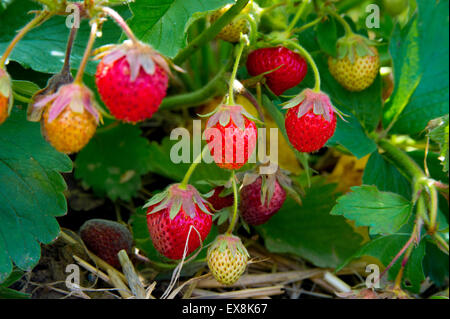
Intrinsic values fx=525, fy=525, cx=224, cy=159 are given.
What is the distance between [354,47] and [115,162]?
696 millimetres

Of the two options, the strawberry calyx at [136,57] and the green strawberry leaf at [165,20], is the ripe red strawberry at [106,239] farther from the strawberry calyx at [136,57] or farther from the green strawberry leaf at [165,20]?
the strawberry calyx at [136,57]

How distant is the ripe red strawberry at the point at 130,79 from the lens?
0.64 meters

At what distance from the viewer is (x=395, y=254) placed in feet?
3.75

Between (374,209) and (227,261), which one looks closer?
(227,261)

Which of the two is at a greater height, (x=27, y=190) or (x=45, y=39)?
(x=45, y=39)

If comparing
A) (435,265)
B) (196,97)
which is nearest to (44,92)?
(196,97)

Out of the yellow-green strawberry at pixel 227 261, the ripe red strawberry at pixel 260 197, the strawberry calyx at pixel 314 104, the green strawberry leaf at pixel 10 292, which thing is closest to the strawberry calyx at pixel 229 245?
the yellow-green strawberry at pixel 227 261

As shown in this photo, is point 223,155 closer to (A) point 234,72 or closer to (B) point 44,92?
(A) point 234,72

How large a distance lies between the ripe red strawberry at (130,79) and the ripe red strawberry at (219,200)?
43cm

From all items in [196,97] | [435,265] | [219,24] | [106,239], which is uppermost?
[219,24]

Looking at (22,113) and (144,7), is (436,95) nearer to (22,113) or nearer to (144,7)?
(144,7)

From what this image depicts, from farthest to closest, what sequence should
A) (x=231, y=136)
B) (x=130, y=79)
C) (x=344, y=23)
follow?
1. (x=344, y=23)
2. (x=231, y=136)
3. (x=130, y=79)

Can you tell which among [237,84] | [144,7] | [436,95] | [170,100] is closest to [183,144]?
[170,100]
